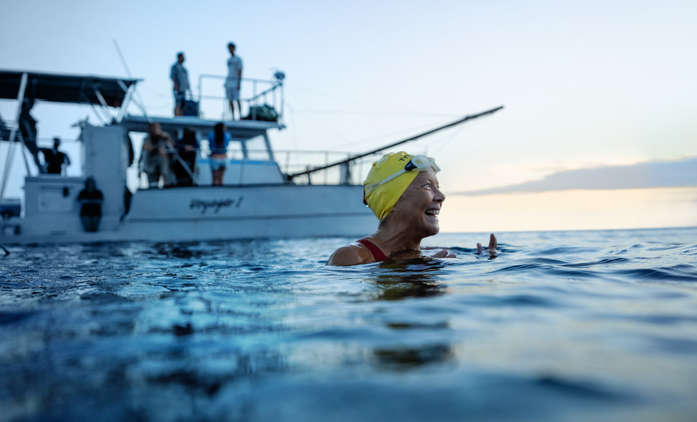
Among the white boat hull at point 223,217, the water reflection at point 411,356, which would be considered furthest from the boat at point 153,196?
the water reflection at point 411,356

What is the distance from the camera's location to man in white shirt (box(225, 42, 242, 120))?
11625 mm

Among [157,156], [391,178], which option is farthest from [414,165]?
[157,156]

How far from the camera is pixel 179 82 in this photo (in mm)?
11367

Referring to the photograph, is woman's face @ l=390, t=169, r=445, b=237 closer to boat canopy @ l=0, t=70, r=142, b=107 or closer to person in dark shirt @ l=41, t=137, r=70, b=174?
boat canopy @ l=0, t=70, r=142, b=107

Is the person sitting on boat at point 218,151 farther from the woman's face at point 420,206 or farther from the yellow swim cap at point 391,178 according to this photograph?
the woman's face at point 420,206

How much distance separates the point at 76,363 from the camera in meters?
1.25

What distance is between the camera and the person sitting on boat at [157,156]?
10.2 meters

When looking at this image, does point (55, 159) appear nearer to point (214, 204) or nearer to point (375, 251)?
point (214, 204)

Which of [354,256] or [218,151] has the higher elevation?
[218,151]

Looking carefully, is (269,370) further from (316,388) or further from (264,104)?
(264,104)

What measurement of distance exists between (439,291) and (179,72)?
10.5 meters

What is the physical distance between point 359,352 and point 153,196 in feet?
33.5

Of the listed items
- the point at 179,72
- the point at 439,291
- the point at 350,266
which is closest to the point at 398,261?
the point at 350,266

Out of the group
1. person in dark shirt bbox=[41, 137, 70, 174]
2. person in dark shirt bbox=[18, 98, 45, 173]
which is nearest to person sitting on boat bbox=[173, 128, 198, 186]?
person in dark shirt bbox=[41, 137, 70, 174]
